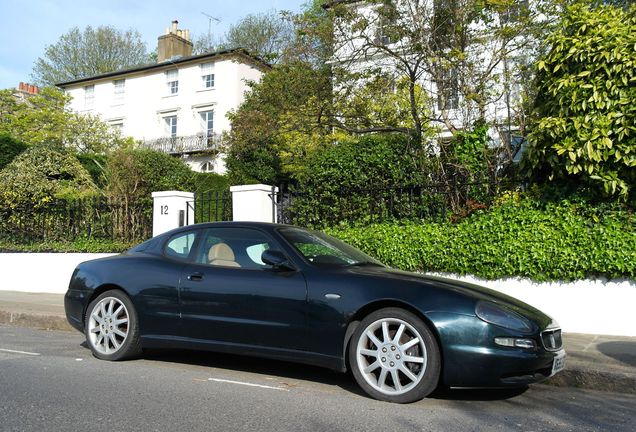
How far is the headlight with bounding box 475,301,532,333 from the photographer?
176 inches

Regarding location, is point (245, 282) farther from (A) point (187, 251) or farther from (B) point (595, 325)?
(B) point (595, 325)

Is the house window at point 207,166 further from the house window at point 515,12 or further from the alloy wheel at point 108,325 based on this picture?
the alloy wheel at point 108,325

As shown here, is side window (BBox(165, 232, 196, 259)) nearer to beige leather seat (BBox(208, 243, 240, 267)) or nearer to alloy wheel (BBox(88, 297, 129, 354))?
beige leather seat (BBox(208, 243, 240, 267))

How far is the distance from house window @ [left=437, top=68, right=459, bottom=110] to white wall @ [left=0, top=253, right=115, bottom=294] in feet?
25.7

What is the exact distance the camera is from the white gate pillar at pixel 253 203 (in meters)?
10.8

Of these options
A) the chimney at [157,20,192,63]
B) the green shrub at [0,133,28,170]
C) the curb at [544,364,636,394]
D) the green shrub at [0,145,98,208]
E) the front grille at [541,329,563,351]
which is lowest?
the curb at [544,364,636,394]

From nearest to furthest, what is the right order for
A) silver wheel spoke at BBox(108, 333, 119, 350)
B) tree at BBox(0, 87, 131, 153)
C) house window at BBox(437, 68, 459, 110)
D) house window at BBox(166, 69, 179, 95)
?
silver wheel spoke at BBox(108, 333, 119, 350) → house window at BBox(437, 68, 459, 110) → tree at BBox(0, 87, 131, 153) → house window at BBox(166, 69, 179, 95)

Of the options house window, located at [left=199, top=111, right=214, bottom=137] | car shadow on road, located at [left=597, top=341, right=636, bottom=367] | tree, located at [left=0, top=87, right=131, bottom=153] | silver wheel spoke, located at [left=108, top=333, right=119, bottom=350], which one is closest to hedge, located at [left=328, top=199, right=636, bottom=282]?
car shadow on road, located at [left=597, top=341, right=636, bottom=367]

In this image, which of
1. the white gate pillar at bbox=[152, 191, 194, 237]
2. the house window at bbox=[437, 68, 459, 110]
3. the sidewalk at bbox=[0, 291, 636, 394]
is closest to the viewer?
the sidewalk at bbox=[0, 291, 636, 394]

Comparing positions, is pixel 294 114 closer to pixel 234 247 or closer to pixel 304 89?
pixel 304 89

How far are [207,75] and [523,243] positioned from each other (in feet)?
107

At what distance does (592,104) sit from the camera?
24.6 ft

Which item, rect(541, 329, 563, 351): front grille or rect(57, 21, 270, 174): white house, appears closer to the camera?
rect(541, 329, 563, 351): front grille

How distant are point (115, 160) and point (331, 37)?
5.79m
